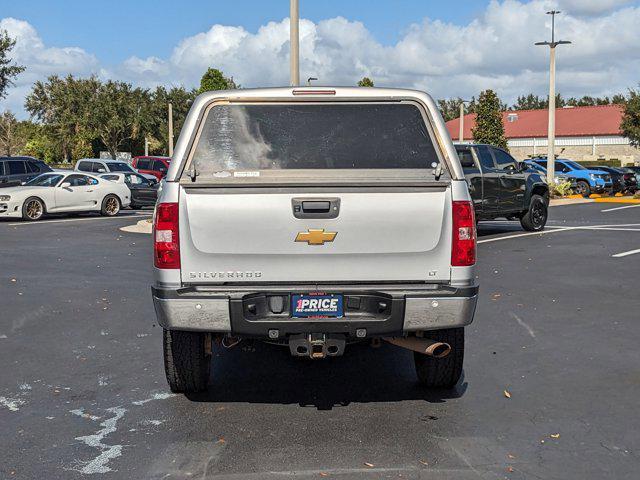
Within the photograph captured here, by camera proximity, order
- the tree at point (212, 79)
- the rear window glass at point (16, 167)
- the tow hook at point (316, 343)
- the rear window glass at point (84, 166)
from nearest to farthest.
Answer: the tow hook at point (316, 343)
the rear window glass at point (16, 167)
the rear window glass at point (84, 166)
the tree at point (212, 79)

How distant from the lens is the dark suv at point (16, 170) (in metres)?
27.8

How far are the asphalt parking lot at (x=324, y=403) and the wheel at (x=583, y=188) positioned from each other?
28414mm

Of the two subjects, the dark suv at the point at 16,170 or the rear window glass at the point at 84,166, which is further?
the rear window glass at the point at 84,166

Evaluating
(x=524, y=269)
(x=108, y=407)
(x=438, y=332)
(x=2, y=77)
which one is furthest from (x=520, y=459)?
(x=2, y=77)

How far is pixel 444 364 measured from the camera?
5.89m

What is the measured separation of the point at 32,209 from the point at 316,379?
753 inches

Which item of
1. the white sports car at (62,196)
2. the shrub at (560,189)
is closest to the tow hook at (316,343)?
the white sports car at (62,196)

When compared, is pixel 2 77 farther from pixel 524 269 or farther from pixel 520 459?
pixel 520 459

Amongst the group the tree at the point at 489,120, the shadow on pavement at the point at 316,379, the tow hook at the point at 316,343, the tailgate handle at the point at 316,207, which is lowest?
the shadow on pavement at the point at 316,379

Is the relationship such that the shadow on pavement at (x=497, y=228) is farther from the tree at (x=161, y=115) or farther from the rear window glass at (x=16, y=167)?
the tree at (x=161, y=115)

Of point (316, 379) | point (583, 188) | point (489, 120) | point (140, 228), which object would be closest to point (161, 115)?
point (489, 120)

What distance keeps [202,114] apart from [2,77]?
135 feet

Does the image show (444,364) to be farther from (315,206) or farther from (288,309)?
(315,206)

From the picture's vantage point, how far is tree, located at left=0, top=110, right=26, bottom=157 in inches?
→ 2778
